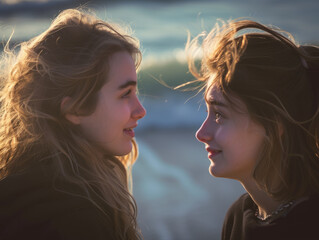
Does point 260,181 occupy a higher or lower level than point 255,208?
higher

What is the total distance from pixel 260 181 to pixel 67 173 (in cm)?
99

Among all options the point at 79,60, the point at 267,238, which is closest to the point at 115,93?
the point at 79,60

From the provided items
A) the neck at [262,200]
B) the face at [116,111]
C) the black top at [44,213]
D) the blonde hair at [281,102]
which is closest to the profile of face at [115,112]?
the face at [116,111]

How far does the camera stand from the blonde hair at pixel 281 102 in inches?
80.9

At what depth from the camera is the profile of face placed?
2.38 m

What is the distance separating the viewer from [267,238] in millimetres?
2051

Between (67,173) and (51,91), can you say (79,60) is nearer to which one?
(51,91)

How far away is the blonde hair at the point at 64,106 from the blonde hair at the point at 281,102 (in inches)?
29.1

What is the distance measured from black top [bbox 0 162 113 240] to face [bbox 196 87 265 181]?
0.66 metres

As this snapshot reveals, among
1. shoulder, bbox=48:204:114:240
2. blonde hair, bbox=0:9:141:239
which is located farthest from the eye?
shoulder, bbox=48:204:114:240

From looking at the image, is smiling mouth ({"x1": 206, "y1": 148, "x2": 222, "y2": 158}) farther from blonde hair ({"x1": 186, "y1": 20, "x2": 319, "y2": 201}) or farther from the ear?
the ear

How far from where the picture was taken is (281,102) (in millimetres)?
2051

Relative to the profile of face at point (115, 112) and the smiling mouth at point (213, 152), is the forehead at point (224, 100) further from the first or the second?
the profile of face at point (115, 112)

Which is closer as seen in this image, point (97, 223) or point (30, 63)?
point (97, 223)
